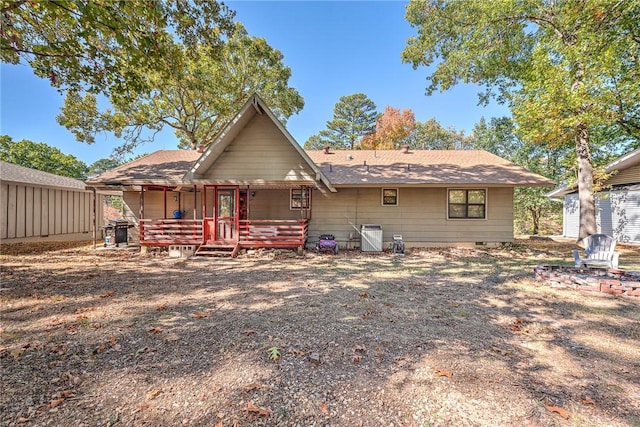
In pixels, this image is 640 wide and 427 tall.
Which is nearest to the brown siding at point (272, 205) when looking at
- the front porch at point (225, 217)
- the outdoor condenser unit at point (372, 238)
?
the front porch at point (225, 217)

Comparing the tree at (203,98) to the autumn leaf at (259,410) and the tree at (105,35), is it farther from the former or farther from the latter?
the autumn leaf at (259,410)

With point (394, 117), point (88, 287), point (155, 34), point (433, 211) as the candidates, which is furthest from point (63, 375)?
point (394, 117)

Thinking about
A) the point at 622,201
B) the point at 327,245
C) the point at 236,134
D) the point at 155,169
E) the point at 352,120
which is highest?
the point at 352,120

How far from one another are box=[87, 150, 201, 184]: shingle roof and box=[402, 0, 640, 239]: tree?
1269cm

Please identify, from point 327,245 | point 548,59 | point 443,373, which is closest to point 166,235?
point 327,245

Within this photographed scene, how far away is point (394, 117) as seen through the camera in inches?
1249

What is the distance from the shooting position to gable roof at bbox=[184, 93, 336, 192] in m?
9.46

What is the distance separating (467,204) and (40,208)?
1971 cm

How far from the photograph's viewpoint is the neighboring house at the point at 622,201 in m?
13.6

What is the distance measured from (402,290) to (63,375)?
547cm

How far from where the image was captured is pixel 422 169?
1244 cm

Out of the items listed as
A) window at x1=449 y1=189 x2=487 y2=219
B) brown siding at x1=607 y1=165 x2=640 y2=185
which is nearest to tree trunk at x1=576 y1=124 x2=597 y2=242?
brown siding at x1=607 y1=165 x2=640 y2=185

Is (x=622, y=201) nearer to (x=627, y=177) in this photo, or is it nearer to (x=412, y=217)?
(x=627, y=177)

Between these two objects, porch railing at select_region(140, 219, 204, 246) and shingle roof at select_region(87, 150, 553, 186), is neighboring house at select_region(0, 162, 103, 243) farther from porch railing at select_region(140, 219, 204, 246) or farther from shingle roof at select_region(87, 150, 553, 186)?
shingle roof at select_region(87, 150, 553, 186)
